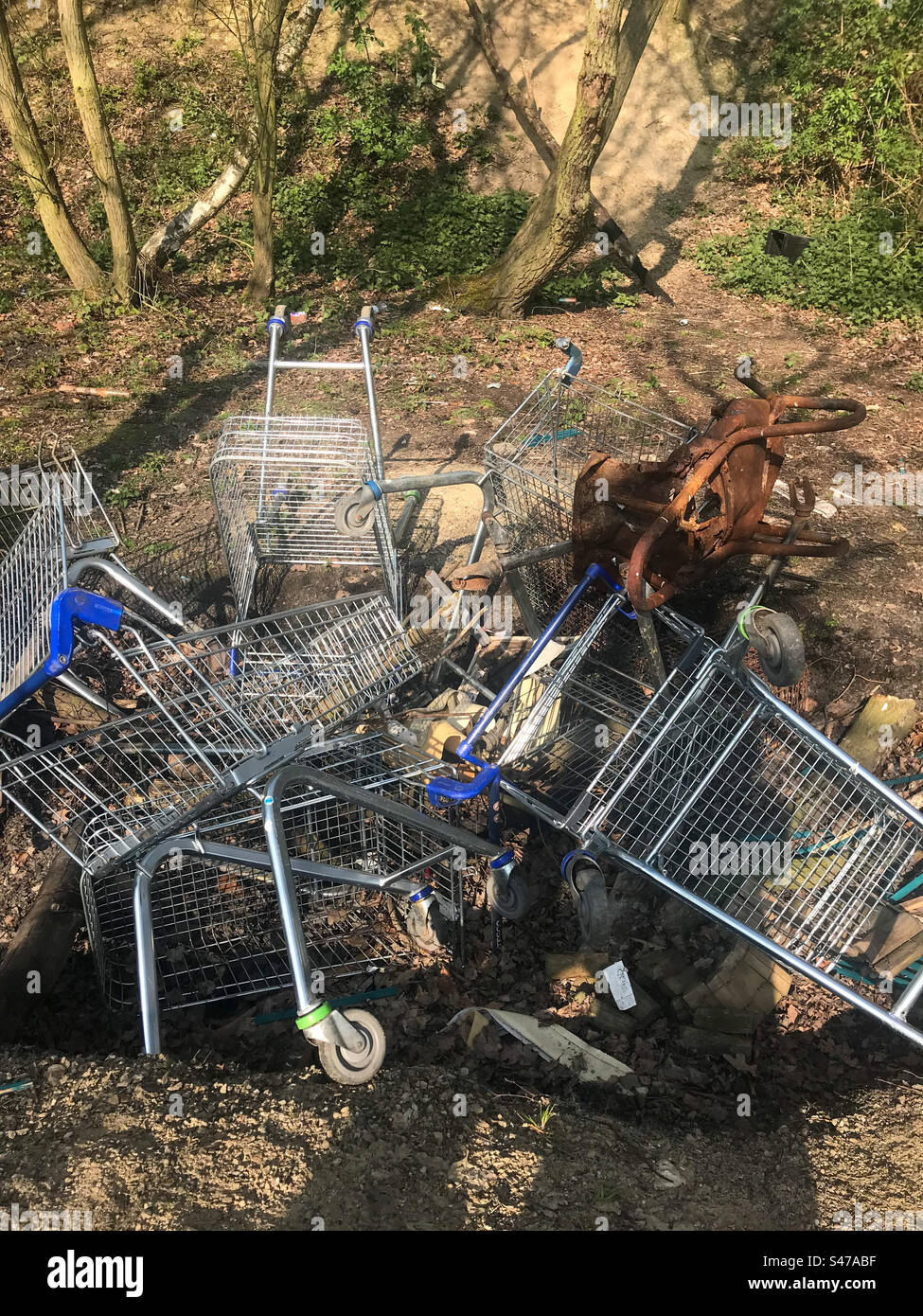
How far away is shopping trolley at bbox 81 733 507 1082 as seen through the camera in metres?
3.55

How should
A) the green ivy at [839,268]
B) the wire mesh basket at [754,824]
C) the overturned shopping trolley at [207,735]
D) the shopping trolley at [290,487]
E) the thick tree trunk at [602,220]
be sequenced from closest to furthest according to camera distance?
the overturned shopping trolley at [207,735], the wire mesh basket at [754,824], the shopping trolley at [290,487], the green ivy at [839,268], the thick tree trunk at [602,220]

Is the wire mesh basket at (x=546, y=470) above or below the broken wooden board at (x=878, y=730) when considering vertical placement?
above

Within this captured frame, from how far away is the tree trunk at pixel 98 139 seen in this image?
7277 mm

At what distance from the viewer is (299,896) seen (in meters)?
3.88

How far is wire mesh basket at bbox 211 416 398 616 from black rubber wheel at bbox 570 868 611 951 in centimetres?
181

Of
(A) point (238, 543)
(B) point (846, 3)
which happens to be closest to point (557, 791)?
(A) point (238, 543)

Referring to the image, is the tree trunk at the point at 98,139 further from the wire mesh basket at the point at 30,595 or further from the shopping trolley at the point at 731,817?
the shopping trolley at the point at 731,817

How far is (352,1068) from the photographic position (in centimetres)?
256

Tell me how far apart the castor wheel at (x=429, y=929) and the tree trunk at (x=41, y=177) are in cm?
719
